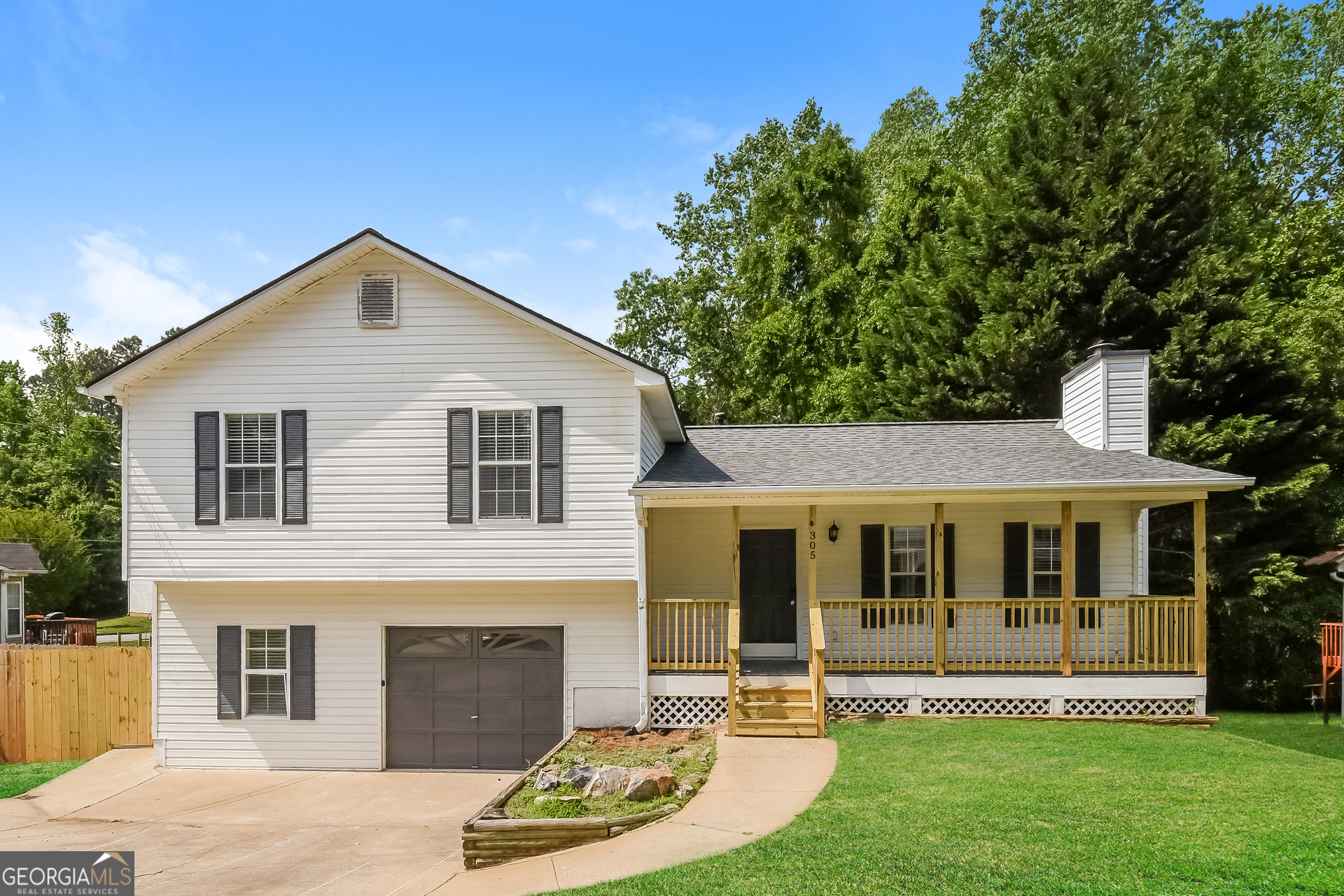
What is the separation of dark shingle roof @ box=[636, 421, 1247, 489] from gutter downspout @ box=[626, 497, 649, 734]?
52 cm

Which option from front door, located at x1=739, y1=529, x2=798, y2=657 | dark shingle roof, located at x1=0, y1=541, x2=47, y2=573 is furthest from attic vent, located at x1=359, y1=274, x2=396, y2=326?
dark shingle roof, located at x1=0, y1=541, x2=47, y2=573

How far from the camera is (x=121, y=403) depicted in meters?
11.9

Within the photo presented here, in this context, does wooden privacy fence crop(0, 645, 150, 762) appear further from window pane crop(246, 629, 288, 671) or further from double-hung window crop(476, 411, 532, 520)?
double-hung window crop(476, 411, 532, 520)

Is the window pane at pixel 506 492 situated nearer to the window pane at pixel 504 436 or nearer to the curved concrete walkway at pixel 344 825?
the window pane at pixel 504 436

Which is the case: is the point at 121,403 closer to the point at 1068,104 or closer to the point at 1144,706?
the point at 1144,706

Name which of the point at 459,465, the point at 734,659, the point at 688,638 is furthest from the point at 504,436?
the point at 734,659

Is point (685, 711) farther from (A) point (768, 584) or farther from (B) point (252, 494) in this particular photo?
(B) point (252, 494)

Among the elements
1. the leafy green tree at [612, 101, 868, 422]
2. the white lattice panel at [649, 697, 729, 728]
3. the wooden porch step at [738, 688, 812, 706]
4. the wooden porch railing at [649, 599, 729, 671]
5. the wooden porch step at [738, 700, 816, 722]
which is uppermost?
the leafy green tree at [612, 101, 868, 422]

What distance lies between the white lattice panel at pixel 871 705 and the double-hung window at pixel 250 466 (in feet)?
27.8

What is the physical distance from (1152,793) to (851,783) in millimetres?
2738

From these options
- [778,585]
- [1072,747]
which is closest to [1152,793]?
[1072,747]

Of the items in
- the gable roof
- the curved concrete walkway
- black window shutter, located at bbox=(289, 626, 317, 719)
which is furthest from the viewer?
black window shutter, located at bbox=(289, 626, 317, 719)

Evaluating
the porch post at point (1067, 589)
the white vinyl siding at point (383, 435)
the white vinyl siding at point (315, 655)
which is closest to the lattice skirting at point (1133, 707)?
the porch post at point (1067, 589)

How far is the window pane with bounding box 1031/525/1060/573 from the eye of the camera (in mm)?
12836
